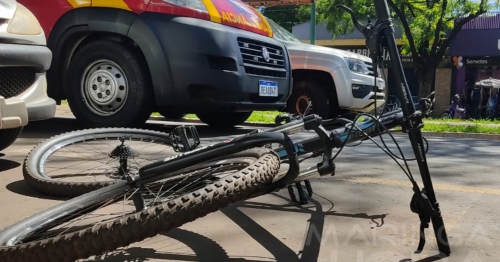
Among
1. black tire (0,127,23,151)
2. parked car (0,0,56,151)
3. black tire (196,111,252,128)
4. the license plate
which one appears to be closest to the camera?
parked car (0,0,56,151)

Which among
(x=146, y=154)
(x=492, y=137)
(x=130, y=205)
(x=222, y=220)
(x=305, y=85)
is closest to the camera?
(x=130, y=205)

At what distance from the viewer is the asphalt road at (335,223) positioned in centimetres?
203

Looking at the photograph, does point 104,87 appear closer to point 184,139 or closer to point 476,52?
point 184,139

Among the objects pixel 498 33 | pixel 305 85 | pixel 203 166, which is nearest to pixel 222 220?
pixel 203 166

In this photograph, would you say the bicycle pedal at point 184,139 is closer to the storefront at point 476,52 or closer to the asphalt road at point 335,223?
the asphalt road at point 335,223

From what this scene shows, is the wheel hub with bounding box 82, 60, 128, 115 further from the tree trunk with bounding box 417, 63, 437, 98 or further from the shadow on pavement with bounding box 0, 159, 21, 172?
the tree trunk with bounding box 417, 63, 437, 98

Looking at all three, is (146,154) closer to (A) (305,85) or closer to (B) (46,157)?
(B) (46,157)

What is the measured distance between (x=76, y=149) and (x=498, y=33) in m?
23.1

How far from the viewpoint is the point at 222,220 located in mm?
2451

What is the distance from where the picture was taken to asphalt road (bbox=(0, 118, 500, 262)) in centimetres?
203

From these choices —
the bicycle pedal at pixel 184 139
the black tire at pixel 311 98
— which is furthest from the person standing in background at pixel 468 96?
the bicycle pedal at pixel 184 139

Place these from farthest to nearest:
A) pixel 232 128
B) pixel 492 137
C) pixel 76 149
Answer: pixel 492 137, pixel 232 128, pixel 76 149

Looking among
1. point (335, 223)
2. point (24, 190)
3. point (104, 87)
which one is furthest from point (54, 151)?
point (104, 87)

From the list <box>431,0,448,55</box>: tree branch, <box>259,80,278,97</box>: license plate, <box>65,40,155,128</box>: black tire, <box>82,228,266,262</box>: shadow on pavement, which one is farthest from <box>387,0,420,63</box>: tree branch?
<box>82,228,266,262</box>: shadow on pavement
